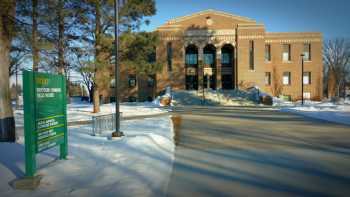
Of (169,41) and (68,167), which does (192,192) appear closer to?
(68,167)

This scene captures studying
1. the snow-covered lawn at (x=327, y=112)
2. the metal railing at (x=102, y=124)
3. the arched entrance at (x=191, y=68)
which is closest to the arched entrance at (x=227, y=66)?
the arched entrance at (x=191, y=68)

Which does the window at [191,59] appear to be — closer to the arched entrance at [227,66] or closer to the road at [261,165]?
the arched entrance at [227,66]

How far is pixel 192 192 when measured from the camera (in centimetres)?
502

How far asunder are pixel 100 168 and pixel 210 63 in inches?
1790

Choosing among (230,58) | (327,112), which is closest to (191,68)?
Result: (230,58)

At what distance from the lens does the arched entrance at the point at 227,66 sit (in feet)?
163

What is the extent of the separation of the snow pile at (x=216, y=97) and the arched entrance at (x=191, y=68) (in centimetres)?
607

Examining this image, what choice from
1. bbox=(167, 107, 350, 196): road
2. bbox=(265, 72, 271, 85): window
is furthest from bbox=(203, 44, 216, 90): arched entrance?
bbox=(167, 107, 350, 196): road

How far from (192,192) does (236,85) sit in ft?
144

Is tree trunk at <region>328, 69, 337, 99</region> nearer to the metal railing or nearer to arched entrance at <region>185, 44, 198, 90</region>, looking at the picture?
arched entrance at <region>185, 44, 198, 90</region>

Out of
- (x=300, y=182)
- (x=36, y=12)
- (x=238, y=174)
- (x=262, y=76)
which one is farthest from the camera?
(x=262, y=76)

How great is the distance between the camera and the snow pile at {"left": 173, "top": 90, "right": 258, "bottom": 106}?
40250 millimetres

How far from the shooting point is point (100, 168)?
256 inches

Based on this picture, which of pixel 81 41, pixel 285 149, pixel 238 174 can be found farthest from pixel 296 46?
pixel 238 174
